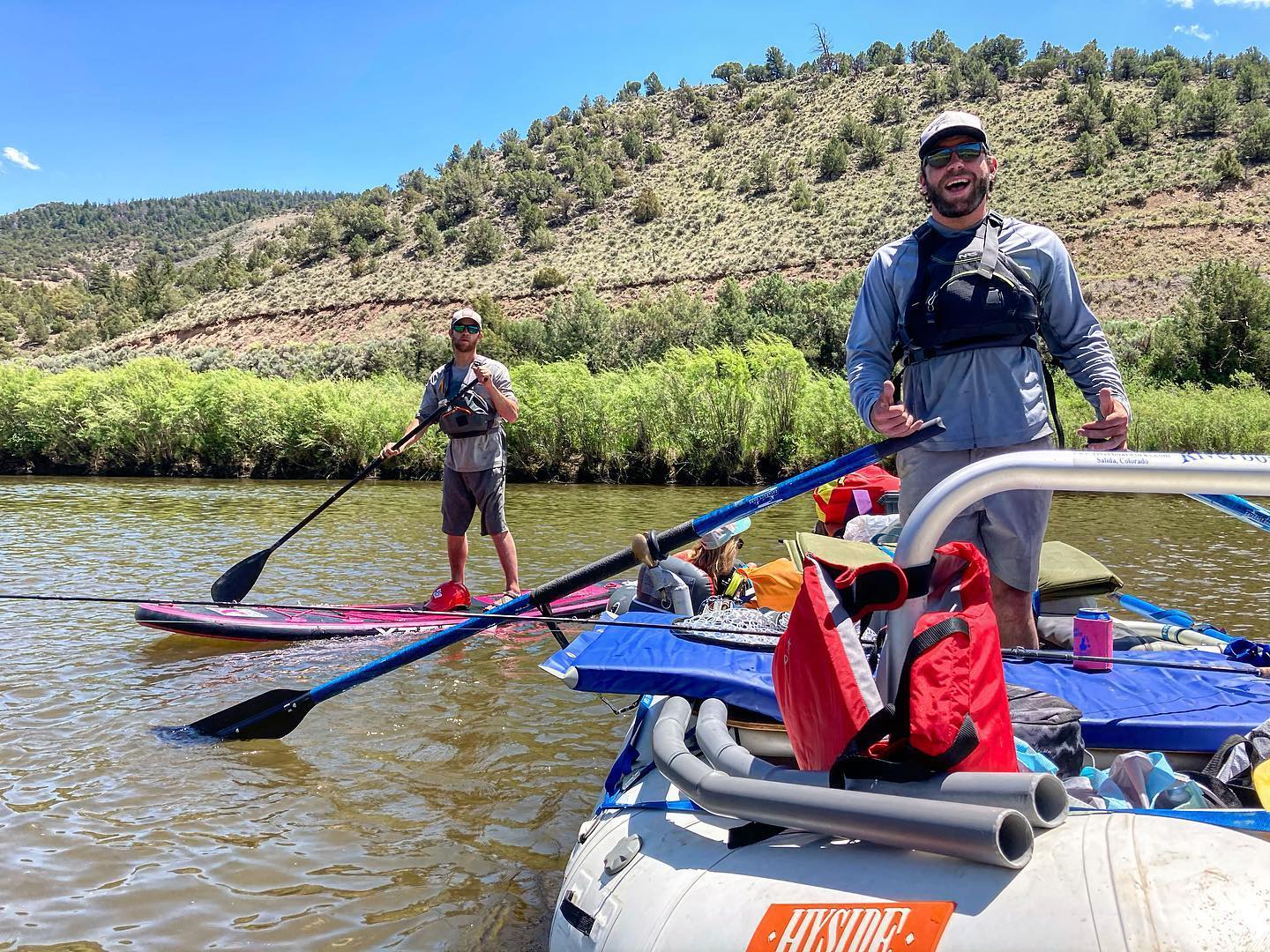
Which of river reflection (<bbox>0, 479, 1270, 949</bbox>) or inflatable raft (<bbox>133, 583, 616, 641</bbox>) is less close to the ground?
inflatable raft (<bbox>133, 583, 616, 641</bbox>)

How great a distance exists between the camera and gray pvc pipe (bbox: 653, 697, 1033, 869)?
5.78 feet

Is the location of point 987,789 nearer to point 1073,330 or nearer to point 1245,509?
point 1073,330

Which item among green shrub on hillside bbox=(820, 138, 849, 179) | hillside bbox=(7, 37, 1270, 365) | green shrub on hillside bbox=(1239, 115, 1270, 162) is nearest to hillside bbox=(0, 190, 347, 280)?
hillside bbox=(7, 37, 1270, 365)

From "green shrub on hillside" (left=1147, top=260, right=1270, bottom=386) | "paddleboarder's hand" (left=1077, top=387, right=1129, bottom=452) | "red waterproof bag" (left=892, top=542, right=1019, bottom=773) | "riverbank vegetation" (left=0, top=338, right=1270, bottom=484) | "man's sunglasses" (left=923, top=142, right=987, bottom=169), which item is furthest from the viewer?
"green shrub on hillside" (left=1147, top=260, right=1270, bottom=386)

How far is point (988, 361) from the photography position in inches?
131

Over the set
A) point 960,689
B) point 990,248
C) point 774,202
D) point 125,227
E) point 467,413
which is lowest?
point 960,689

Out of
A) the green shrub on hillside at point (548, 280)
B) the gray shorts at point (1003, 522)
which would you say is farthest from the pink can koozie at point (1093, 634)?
the green shrub on hillside at point (548, 280)

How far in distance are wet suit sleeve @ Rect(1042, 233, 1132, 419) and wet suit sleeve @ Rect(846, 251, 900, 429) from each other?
56 cm

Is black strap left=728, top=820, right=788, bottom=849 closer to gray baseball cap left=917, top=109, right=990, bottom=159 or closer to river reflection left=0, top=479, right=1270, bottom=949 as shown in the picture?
river reflection left=0, top=479, right=1270, bottom=949

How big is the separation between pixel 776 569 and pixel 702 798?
2619mm

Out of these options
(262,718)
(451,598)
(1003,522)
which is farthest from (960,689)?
(451,598)

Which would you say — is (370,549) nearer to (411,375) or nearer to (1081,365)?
(1081,365)

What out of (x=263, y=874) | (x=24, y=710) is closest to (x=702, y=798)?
(x=263, y=874)

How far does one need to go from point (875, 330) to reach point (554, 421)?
18208 millimetres
